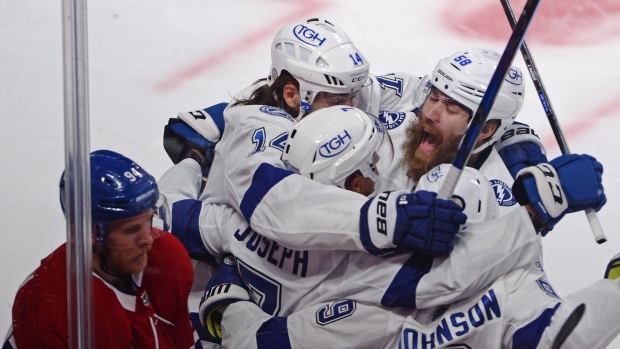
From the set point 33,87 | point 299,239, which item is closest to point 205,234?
point 299,239

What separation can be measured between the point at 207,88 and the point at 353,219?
1.57 m

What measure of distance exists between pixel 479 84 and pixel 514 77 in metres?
0.12

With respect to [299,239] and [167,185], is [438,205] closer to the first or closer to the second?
[299,239]

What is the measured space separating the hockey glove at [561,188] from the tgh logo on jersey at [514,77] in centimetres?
72

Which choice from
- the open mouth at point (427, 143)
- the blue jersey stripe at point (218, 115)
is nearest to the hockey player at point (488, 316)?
the open mouth at point (427, 143)

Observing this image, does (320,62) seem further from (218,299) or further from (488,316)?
(488,316)

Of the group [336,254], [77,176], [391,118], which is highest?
[77,176]

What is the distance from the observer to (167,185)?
266 cm

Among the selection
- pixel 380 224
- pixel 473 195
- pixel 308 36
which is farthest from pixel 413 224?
pixel 308 36

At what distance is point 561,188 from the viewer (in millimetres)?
1964

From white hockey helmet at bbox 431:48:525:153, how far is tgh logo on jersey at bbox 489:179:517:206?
137mm

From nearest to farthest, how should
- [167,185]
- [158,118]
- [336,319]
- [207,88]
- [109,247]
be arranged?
[109,247], [336,319], [167,185], [158,118], [207,88]

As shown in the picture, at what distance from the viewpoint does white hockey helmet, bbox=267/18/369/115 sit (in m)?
2.59

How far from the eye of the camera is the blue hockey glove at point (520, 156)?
8.99 ft
